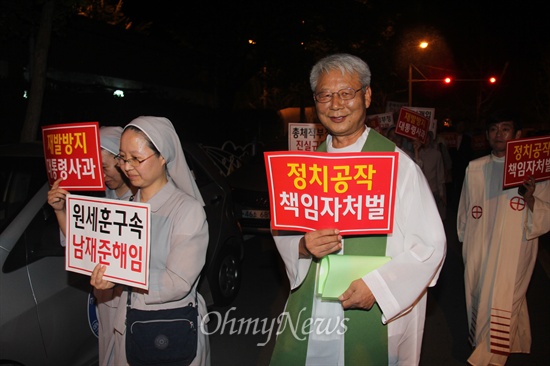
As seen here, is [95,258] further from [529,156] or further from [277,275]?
[277,275]

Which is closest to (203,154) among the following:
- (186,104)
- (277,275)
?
(277,275)

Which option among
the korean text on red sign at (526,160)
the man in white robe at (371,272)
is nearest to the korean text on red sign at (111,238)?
the man in white robe at (371,272)

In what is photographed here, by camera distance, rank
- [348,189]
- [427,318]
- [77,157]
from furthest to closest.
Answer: [427,318] < [77,157] < [348,189]

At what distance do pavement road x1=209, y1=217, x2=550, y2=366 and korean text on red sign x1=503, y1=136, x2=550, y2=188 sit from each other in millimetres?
1685

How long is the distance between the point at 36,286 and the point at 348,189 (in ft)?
7.29

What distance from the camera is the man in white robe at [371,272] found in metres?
Answer: 2.20

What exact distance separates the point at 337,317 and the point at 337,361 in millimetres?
226

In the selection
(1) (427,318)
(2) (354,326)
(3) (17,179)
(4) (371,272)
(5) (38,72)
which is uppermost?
(5) (38,72)

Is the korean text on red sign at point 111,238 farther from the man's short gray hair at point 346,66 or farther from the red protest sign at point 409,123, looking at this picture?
the red protest sign at point 409,123

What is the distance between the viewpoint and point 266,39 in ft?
63.0

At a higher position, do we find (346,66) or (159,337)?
(346,66)

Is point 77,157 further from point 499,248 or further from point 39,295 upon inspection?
point 499,248

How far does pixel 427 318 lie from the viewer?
17.8ft

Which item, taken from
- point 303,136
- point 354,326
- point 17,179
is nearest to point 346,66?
point 354,326
